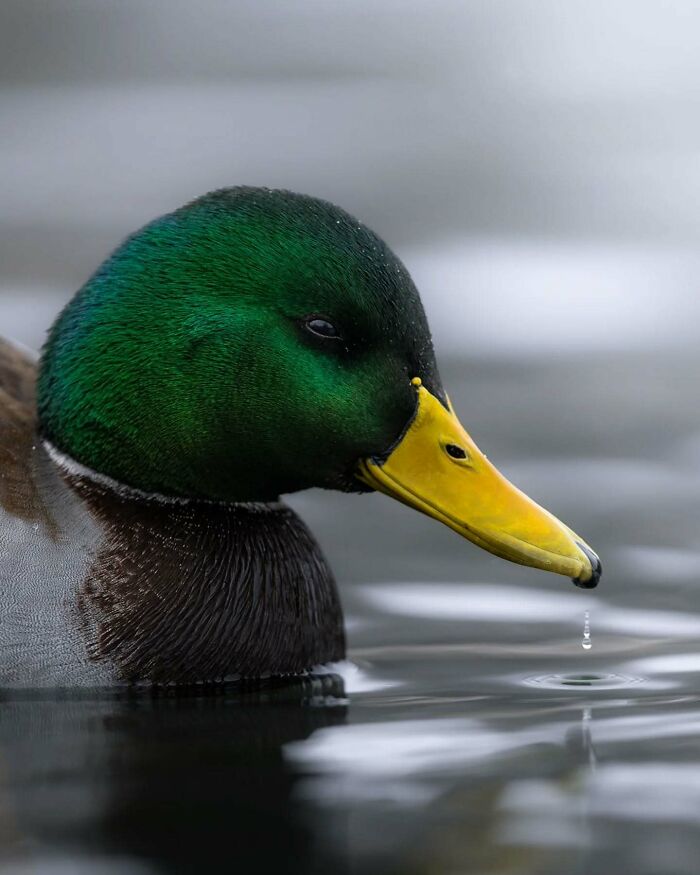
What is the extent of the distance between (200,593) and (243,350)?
2.25 ft

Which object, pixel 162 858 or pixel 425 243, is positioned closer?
pixel 162 858

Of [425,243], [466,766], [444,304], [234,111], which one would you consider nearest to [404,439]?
[466,766]

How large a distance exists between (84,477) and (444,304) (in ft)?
10.6

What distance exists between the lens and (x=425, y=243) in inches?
372

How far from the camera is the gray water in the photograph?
430 centimetres

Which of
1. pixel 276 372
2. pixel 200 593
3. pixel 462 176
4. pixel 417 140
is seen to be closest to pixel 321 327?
pixel 276 372

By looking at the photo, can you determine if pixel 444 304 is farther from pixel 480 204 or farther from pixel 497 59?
pixel 497 59

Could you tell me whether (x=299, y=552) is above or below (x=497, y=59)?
below

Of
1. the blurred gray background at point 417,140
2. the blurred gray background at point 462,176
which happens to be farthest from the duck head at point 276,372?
the blurred gray background at point 417,140

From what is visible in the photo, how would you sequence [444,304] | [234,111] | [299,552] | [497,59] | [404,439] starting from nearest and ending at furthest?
[404,439]
[299,552]
[444,304]
[234,111]
[497,59]

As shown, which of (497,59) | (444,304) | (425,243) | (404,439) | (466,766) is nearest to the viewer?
(466,766)

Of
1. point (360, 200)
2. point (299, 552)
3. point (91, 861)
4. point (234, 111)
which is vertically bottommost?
point (91, 861)

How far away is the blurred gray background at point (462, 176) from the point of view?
7.71 m

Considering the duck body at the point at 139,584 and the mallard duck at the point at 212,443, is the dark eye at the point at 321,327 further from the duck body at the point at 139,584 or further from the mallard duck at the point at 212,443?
the duck body at the point at 139,584
